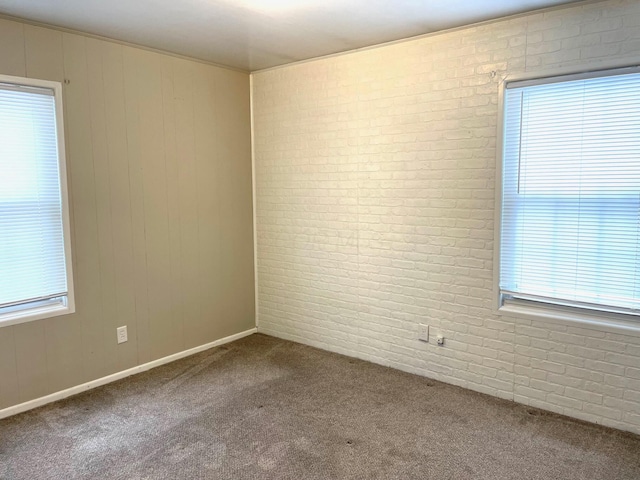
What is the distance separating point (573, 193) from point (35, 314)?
3.43 m

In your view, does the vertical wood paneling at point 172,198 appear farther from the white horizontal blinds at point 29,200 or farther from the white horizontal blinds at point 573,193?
the white horizontal blinds at point 573,193

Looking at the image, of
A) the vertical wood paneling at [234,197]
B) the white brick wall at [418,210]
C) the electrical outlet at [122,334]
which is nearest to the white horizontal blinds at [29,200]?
the electrical outlet at [122,334]

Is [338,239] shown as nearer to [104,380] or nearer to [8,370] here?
[104,380]

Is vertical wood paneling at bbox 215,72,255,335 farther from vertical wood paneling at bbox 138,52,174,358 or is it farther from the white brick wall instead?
vertical wood paneling at bbox 138,52,174,358

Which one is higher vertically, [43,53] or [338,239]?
[43,53]

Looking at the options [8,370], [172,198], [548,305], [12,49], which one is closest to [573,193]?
[548,305]

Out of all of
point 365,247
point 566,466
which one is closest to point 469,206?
point 365,247

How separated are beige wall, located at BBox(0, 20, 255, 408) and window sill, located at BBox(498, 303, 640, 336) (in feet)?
7.96

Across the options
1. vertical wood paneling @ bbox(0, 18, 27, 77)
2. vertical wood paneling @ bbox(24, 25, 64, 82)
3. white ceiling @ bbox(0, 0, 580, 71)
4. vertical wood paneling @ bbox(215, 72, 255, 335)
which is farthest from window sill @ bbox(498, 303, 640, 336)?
vertical wood paneling @ bbox(0, 18, 27, 77)

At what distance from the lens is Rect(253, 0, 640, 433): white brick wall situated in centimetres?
271

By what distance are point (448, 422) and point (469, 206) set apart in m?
1.38

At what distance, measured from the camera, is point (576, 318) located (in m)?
2.75

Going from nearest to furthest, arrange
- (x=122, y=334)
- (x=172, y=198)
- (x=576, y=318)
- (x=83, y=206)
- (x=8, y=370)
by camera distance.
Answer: (x=576, y=318) < (x=8, y=370) < (x=83, y=206) < (x=122, y=334) < (x=172, y=198)

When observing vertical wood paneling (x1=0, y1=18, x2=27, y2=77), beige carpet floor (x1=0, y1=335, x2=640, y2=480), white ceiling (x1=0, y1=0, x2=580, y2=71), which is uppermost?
white ceiling (x1=0, y1=0, x2=580, y2=71)
